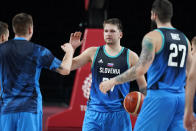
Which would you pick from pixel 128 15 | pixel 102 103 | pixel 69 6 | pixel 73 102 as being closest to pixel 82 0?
pixel 69 6

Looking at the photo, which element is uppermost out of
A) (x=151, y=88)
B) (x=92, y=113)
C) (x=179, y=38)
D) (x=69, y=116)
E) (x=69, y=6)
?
(x=69, y=6)

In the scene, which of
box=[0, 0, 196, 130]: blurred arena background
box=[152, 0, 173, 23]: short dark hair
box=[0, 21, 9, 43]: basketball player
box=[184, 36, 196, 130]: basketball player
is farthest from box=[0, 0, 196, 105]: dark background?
box=[184, 36, 196, 130]: basketball player

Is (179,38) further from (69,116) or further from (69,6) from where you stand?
(69,6)

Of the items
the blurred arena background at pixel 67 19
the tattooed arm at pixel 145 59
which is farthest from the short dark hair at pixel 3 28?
the blurred arena background at pixel 67 19

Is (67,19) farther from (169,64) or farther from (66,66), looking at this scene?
(169,64)

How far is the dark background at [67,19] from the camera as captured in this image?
14945mm

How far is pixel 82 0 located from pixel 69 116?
9.25 meters

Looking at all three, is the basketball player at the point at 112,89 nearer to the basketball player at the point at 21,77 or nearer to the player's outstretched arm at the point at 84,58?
the player's outstretched arm at the point at 84,58

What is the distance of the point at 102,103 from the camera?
430 cm

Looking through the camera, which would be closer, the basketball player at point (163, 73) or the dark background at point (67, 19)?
the basketball player at point (163, 73)

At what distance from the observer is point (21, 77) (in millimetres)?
3508

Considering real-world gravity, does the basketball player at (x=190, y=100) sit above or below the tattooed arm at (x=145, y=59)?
below

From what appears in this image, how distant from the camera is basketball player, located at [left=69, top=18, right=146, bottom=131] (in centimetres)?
425

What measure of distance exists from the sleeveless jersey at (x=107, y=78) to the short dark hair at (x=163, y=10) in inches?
44.6
